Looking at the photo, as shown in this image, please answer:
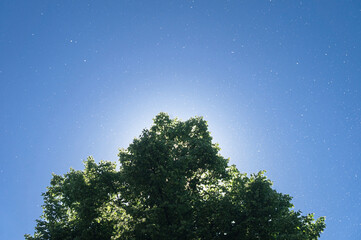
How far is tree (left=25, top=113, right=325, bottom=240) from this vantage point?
12656 millimetres

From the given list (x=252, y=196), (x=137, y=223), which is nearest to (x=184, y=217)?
(x=137, y=223)

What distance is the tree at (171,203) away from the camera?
41.5ft

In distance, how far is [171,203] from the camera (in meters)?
13.3

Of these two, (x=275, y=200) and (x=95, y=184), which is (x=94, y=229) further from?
(x=275, y=200)

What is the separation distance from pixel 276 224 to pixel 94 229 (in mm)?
11432

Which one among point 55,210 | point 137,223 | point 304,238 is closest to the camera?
point 304,238

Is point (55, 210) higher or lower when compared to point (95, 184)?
lower

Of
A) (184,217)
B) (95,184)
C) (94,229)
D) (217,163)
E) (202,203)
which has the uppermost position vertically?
(217,163)

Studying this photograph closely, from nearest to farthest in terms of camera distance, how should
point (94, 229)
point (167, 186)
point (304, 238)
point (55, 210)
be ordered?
point (304, 238)
point (167, 186)
point (94, 229)
point (55, 210)

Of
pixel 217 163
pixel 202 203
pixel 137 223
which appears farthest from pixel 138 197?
pixel 217 163

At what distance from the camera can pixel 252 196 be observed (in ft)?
43.9

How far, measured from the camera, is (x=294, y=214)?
13.5m

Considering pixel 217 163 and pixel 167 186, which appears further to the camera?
pixel 217 163

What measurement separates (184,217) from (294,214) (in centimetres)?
680
